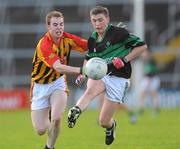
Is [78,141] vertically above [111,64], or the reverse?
[111,64]

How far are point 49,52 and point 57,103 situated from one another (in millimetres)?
814

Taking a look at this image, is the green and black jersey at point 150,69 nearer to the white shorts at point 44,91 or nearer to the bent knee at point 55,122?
the white shorts at point 44,91

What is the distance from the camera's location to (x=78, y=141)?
1394 centimetres

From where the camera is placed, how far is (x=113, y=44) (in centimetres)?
1148

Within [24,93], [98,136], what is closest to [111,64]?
[98,136]

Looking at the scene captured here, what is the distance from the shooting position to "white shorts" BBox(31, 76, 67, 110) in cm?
1122

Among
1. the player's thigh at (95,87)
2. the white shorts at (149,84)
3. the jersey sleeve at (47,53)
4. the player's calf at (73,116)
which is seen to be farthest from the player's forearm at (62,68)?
the white shorts at (149,84)

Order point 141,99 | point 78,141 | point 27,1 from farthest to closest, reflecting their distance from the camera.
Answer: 1. point 27,1
2. point 141,99
3. point 78,141

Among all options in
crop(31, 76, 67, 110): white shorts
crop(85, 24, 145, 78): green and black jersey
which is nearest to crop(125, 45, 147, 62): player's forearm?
crop(85, 24, 145, 78): green and black jersey

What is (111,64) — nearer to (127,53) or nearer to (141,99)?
(127,53)

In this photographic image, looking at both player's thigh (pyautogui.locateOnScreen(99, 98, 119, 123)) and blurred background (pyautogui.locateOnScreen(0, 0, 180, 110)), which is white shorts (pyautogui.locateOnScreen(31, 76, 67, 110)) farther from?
blurred background (pyautogui.locateOnScreen(0, 0, 180, 110))

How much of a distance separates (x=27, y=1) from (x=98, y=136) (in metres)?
19.5

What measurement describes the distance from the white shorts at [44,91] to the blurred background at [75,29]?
1981 cm

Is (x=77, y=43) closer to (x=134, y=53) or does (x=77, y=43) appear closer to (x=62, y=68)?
(x=62, y=68)
